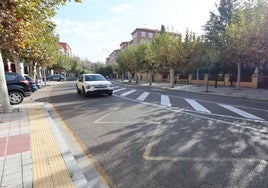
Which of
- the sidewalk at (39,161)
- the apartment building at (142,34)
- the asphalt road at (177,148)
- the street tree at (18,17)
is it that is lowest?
the asphalt road at (177,148)

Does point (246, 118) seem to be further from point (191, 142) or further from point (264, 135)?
point (191, 142)

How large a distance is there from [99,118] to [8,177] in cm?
472

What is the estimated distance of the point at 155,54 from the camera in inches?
1133

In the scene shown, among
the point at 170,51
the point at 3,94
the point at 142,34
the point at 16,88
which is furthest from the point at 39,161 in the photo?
the point at 142,34

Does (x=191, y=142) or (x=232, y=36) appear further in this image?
(x=232, y=36)

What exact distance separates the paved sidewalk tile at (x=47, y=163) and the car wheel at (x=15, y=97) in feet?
22.8

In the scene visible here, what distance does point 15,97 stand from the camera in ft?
39.7

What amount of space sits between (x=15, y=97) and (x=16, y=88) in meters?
0.53

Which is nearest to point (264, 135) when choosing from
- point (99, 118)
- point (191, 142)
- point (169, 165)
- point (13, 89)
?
point (191, 142)

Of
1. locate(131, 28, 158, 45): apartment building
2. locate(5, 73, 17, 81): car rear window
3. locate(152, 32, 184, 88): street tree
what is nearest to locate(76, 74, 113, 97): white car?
locate(5, 73, 17, 81): car rear window

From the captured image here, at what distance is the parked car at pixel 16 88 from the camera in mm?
11969

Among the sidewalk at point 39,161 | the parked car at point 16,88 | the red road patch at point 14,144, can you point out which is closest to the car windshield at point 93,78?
the parked car at point 16,88

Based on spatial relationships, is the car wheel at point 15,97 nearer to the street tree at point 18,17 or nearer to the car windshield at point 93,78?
the street tree at point 18,17

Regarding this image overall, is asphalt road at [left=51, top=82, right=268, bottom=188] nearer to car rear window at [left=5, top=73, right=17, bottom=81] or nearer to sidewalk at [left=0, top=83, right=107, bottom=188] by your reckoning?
sidewalk at [left=0, top=83, right=107, bottom=188]
